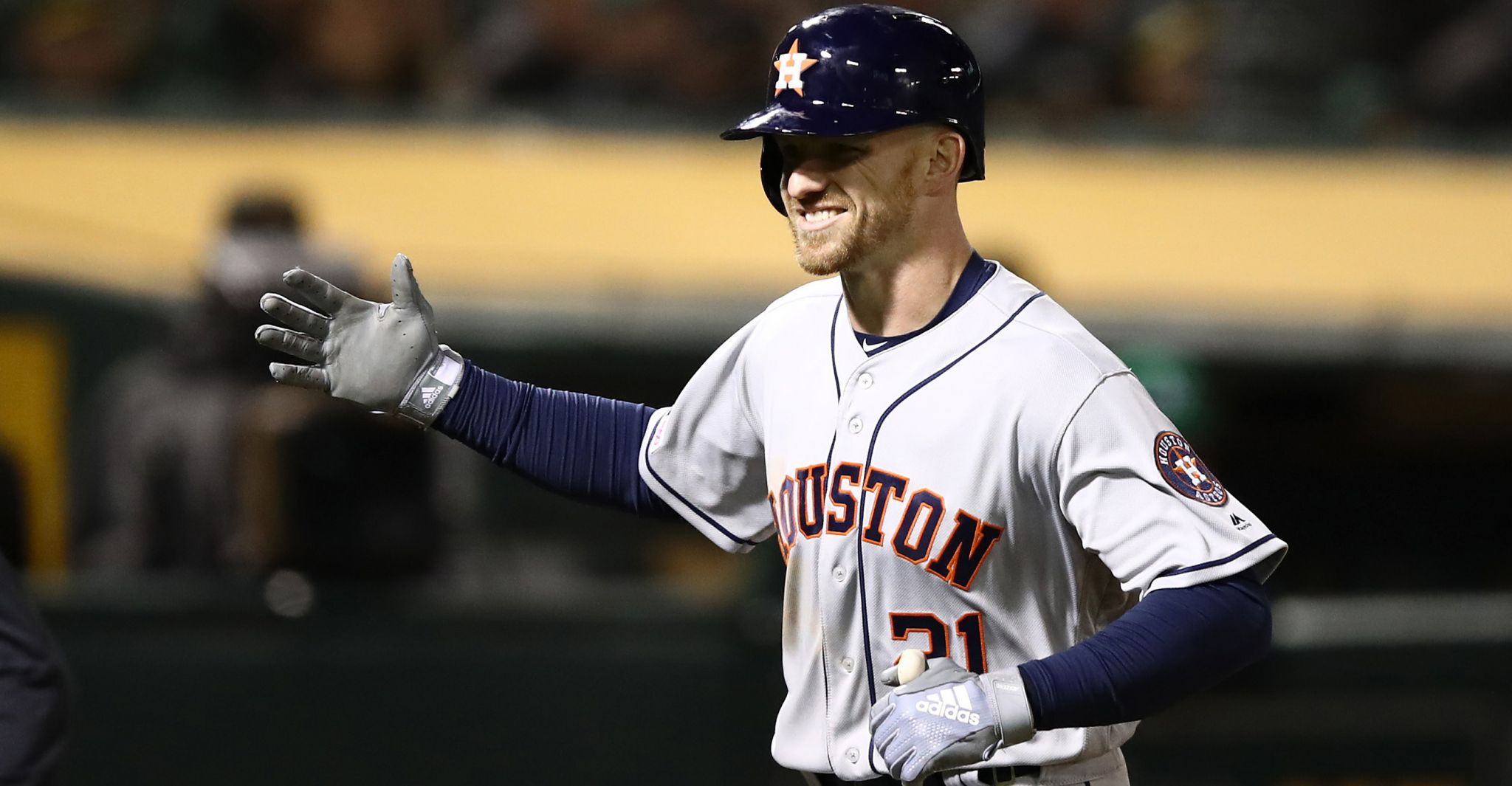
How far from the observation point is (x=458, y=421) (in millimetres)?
2764

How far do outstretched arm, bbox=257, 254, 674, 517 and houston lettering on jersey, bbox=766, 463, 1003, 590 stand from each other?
1.12 ft

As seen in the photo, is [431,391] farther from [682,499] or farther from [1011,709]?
[1011,709]

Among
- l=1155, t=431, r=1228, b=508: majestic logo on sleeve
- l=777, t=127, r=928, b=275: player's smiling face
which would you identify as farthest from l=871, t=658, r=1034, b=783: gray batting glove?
l=777, t=127, r=928, b=275: player's smiling face

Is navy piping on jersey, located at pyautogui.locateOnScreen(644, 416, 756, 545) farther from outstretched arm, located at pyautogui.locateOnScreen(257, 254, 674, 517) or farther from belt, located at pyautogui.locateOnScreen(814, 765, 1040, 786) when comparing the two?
belt, located at pyautogui.locateOnScreen(814, 765, 1040, 786)

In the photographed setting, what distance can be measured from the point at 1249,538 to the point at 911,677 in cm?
45

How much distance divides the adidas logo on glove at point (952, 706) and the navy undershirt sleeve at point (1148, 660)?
0.24ft

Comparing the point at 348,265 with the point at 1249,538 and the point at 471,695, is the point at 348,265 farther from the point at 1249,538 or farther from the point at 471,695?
the point at 1249,538

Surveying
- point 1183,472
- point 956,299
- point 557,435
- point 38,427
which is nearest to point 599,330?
point 38,427

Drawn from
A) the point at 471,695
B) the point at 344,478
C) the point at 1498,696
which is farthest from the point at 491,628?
the point at 1498,696

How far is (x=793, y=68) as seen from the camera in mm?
2514

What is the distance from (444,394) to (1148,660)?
1.10 m

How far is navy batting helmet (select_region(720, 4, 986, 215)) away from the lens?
2451 millimetres

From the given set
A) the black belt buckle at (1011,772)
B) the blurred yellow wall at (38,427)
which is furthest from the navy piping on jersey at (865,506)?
the blurred yellow wall at (38,427)

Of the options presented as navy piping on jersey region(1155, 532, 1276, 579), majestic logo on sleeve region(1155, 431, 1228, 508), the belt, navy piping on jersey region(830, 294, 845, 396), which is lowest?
the belt
